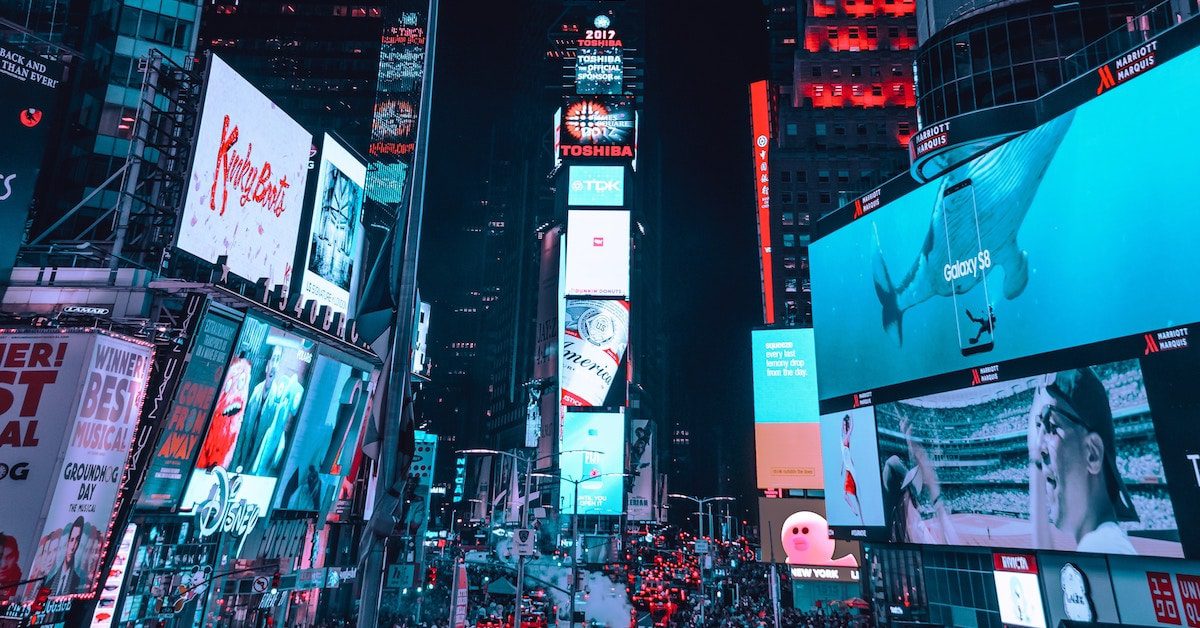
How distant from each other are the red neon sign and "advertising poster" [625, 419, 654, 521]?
837 inches

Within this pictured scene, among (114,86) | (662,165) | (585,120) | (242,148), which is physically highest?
(662,165)

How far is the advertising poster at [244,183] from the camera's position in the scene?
986 inches

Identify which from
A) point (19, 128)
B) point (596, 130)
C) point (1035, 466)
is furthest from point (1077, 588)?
point (596, 130)

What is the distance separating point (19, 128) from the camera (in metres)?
20.6

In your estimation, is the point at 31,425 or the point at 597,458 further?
the point at 597,458

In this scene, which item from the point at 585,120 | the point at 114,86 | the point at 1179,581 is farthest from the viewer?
the point at 585,120

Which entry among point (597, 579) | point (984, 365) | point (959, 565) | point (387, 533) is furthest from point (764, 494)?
point (387, 533)

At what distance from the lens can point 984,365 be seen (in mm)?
29125

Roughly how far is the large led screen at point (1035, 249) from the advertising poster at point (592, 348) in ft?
144

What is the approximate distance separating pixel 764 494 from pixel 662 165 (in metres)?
136

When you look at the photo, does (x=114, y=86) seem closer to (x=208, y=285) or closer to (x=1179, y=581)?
(x=208, y=285)

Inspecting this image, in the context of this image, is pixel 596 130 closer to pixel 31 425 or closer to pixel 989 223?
pixel 989 223

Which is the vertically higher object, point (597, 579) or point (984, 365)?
point (984, 365)

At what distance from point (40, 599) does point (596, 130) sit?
257 ft
